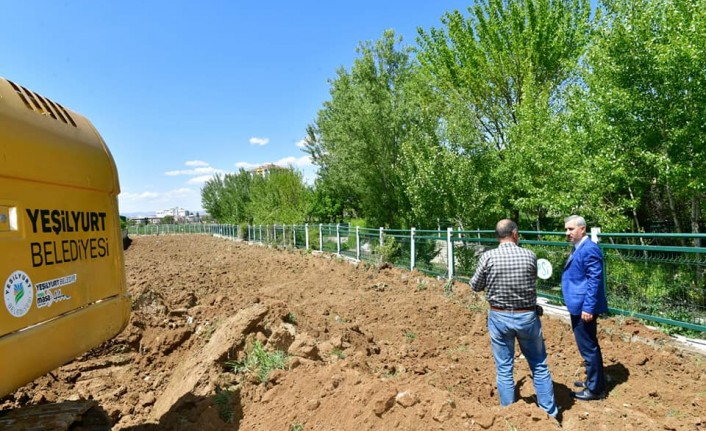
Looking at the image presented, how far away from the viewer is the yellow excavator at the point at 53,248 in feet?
7.52

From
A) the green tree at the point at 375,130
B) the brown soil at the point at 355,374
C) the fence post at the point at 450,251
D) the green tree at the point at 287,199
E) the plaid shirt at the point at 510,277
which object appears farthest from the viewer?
the green tree at the point at 287,199

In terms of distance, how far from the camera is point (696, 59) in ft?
26.0

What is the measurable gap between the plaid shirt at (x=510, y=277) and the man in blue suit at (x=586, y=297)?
0.67 m

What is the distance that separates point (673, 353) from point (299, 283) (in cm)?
928

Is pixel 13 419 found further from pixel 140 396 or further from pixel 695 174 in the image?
pixel 695 174

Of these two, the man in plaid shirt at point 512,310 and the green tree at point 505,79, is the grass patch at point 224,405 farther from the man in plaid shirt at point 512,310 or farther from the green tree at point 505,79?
the green tree at point 505,79

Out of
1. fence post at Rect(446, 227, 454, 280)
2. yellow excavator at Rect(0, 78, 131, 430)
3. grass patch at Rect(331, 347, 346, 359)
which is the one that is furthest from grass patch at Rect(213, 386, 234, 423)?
fence post at Rect(446, 227, 454, 280)

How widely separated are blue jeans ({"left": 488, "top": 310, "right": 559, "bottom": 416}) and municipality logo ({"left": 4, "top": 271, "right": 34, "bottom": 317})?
3.49 m

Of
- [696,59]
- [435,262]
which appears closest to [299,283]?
[435,262]

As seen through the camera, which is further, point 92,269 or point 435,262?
point 435,262

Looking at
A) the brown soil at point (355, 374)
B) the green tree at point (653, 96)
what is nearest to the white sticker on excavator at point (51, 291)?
the brown soil at point (355, 374)

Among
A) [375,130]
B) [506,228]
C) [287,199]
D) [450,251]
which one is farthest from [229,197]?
[506,228]

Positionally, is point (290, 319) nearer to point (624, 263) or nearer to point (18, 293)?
point (18, 293)

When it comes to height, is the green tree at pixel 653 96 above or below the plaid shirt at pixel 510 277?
above
